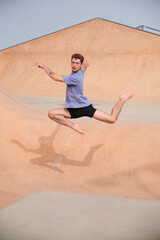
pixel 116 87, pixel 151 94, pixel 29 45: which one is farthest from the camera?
pixel 29 45

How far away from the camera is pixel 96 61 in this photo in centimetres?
2239

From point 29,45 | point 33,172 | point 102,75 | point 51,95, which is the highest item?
point 29,45

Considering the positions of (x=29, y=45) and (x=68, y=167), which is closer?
(x=68, y=167)

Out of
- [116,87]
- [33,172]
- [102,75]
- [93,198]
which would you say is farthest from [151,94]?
[93,198]

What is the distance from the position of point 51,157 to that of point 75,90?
9.46ft

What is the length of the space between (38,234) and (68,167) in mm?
3631

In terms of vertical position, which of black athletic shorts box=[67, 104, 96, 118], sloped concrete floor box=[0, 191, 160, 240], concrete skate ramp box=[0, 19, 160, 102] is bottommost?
sloped concrete floor box=[0, 191, 160, 240]

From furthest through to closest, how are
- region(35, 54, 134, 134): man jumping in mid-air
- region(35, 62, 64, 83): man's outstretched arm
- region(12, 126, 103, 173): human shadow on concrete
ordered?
1. region(12, 126, 103, 173): human shadow on concrete
2. region(35, 54, 134, 134): man jumping in mid-air
3. region(35, 62, 64, 83): man's outstretched arm

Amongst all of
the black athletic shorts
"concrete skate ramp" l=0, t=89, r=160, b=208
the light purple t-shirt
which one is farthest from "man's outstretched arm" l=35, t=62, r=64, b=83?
"concrete skate ramp" l=0, t=89, r=160, b=208

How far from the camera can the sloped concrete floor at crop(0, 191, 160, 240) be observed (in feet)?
10.8

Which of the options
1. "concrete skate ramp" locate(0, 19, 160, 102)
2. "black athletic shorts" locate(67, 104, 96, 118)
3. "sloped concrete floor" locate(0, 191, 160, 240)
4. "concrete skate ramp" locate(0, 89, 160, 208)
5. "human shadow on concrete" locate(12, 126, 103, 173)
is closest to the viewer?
"sloped concrete floor" locate(0, 191, 160, 240)

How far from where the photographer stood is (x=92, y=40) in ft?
78.0

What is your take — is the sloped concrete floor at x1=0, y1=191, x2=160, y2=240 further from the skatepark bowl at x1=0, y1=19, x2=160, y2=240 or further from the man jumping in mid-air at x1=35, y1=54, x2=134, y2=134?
the man jumping in mid-air at x1=35, y1=54, x2=134, y2=134

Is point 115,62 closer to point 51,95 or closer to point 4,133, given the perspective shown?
point 51,95
